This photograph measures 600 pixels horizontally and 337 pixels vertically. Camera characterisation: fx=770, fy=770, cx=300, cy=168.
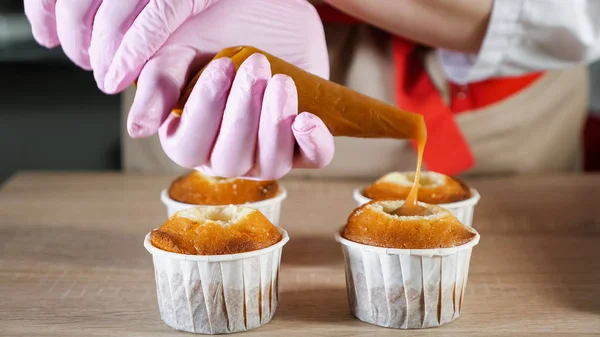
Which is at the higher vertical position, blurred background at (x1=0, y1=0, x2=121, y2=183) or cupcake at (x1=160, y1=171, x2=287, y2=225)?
cupcake at (x1=160, y1=171, x2=287, y2=225)

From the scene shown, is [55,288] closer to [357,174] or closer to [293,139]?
[293,139]

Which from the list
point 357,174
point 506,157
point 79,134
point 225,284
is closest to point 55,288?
point 225,284

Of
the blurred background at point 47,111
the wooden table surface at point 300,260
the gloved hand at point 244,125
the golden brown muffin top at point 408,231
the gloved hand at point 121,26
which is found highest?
the gloved hand at point 121,26

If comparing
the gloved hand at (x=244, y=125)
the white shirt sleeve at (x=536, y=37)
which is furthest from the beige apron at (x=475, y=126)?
the gloved hand at (x=244, y=125)

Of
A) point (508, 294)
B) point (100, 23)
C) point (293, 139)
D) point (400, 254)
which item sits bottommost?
point (508, 294)

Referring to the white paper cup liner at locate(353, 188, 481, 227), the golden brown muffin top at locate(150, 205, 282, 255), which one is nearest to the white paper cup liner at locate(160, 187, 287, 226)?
the white paper cup liner at locate(353, 188, 481, 227)

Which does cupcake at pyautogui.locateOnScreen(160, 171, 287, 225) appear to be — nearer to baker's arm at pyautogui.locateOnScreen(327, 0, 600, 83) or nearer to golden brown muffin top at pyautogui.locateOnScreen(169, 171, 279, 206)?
golden brown muffin top at pyautogui.locateOnScreen(169, 171, 279, 206)

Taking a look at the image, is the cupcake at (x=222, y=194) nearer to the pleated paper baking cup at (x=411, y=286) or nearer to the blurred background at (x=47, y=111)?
the pleated paper baking cup at (x=411, y=286)
